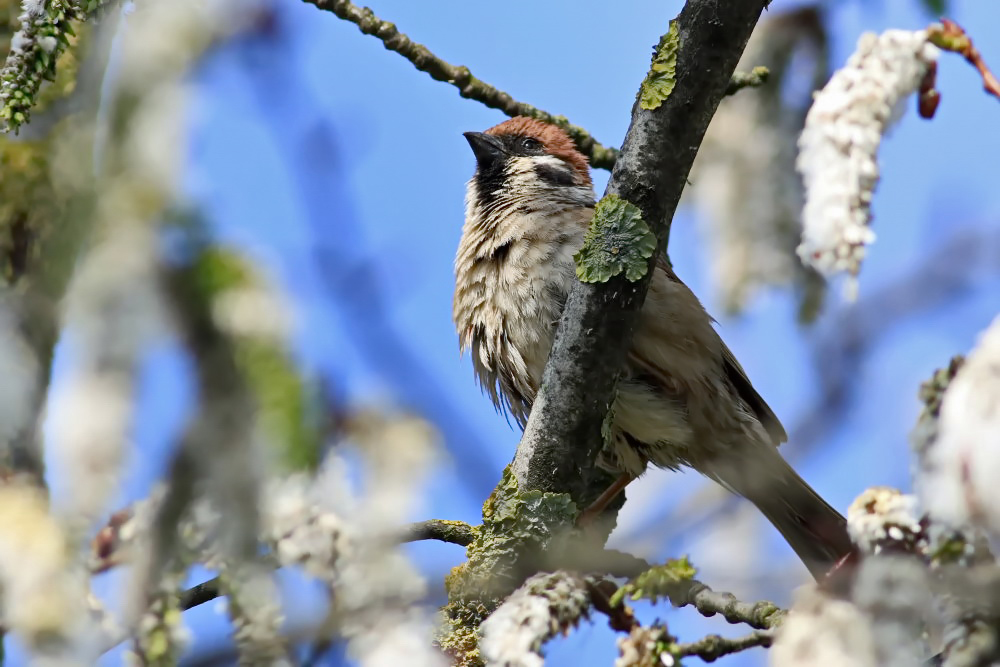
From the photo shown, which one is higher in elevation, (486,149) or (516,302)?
(486,149)

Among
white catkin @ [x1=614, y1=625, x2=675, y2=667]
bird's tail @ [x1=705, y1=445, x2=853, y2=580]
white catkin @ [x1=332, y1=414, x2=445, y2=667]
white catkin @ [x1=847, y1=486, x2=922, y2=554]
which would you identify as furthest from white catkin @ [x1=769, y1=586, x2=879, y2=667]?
bird's tail @ [x1=705, y1=445, x2=853, y2=580]

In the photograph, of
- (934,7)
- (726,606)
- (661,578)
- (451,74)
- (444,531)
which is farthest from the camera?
(451,74)

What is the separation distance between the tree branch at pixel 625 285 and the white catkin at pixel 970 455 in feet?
5.39

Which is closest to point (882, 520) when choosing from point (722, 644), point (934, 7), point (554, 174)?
point (722, 644)

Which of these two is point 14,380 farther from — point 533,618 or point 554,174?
point 554,174

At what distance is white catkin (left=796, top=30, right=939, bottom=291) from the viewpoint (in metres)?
1.59

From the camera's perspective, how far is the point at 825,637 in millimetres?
1467

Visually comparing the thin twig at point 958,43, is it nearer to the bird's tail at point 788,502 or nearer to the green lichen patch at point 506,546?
the green lichen patch at point 506,546

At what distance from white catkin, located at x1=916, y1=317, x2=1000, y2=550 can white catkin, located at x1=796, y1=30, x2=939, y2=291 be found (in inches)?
13.4

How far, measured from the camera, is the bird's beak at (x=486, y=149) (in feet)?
17.1

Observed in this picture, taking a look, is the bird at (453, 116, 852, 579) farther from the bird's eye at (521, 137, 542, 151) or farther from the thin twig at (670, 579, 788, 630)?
the thin twig at (670, 579, 788, 630)

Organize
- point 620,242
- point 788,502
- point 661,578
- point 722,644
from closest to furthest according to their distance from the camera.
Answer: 1. point 722,644
2. point 661,578
3. point 620,242
4. point 788,502

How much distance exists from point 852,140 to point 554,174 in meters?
3.36

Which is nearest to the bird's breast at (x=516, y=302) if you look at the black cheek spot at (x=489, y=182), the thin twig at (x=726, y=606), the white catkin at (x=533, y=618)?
the black cheek spot at (x=489, y=182)
